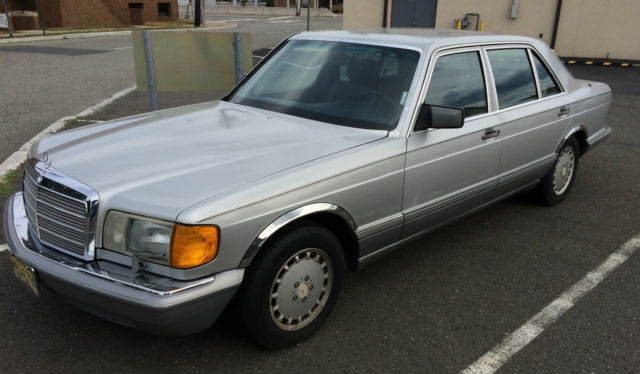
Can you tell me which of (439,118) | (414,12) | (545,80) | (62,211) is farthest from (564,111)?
(414,12)

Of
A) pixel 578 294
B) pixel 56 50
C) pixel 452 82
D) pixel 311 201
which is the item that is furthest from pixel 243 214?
pixel 56 50

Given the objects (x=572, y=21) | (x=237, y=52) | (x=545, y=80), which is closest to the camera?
(x=545, y=80)

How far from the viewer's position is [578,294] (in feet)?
12.0

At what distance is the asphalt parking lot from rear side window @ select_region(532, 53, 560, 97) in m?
1.20

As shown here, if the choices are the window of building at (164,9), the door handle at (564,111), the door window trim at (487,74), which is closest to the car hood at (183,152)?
the door window trim at (487,74)

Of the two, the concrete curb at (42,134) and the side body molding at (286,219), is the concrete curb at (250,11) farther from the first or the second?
the side body molding at (286,219)

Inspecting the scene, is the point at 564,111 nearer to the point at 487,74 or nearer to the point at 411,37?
the point at 487,74

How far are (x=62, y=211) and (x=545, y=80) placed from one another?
13.2 ft

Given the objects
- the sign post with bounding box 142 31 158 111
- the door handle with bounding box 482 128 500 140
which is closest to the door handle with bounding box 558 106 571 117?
the door handle with bounding box 482 128 500 140

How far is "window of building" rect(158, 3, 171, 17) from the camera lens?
3190cm

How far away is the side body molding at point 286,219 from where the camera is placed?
2.60m

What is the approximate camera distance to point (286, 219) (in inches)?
107

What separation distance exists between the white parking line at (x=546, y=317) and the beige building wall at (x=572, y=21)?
1343 cm

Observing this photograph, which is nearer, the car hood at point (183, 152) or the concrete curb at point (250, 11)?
the car hood at point (183, 152)
